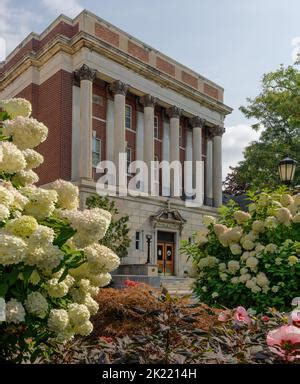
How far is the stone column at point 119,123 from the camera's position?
3091 centimetres

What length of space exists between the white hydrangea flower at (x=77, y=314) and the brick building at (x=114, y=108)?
24925 millimetres

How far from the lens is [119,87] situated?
3130 centimetres

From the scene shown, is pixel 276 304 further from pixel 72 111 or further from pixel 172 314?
pixel 72 111

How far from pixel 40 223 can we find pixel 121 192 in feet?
88.0

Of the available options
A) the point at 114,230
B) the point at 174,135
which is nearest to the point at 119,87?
the point at 174,135

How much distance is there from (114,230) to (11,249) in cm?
2464

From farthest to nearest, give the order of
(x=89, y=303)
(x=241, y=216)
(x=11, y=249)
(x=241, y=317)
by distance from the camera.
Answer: (x=241, y=216)
(x=241, y=317)
(x=89, y=303)
(x=11, y=249)

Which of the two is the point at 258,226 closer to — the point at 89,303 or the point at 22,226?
the point at 89,303

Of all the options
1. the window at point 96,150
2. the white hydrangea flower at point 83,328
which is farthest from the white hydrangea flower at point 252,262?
the window at point 96,150

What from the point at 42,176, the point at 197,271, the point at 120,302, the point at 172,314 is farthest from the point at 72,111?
the point at 172,314

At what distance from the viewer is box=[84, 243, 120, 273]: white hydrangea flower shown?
11.0 feet

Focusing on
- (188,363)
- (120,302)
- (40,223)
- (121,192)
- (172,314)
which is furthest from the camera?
(121,192)

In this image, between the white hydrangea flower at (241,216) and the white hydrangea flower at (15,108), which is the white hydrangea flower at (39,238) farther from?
the white hydrangea flower at (241,216)
